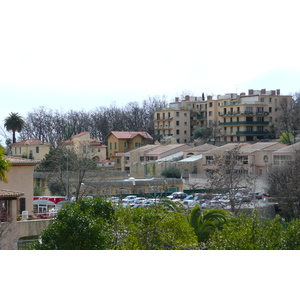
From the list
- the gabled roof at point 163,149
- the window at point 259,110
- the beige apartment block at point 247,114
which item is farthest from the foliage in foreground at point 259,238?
the window at point 259,110

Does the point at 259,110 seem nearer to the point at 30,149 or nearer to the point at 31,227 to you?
the point at 30,149

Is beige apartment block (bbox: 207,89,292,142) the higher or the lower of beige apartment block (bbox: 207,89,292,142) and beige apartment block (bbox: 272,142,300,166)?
the higher

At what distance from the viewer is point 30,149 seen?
6438 cm

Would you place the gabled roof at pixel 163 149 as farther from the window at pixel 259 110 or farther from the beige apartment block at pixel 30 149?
the window at pixel 259 110

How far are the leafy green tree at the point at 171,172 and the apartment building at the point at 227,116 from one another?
722 inches

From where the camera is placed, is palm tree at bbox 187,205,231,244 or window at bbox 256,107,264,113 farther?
window at bbox 256,107,264,113

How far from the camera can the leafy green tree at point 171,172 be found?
5965 cm

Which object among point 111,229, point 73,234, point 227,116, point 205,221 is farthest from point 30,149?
point 73,234

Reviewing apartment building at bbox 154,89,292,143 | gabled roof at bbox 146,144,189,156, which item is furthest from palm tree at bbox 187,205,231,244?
apartment building at bbox 154,89,292,143

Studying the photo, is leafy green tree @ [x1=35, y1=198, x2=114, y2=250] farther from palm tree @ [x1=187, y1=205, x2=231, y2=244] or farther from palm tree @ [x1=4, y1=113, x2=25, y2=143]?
palm tree @ [x1=4, y1=113, x2=25, y2=143]

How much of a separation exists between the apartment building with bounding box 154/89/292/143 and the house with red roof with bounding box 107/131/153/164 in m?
4.77

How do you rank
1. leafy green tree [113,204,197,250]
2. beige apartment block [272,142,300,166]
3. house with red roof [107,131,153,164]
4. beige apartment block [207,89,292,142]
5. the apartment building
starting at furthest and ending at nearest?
house with red roof [107,131,153,164] < the apartment building < beige apartment block [207,89,292,142] < beige apartment block [272,142,300,166] < leafy green tree [113,204,197,250]

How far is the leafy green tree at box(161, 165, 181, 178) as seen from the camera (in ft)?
196
